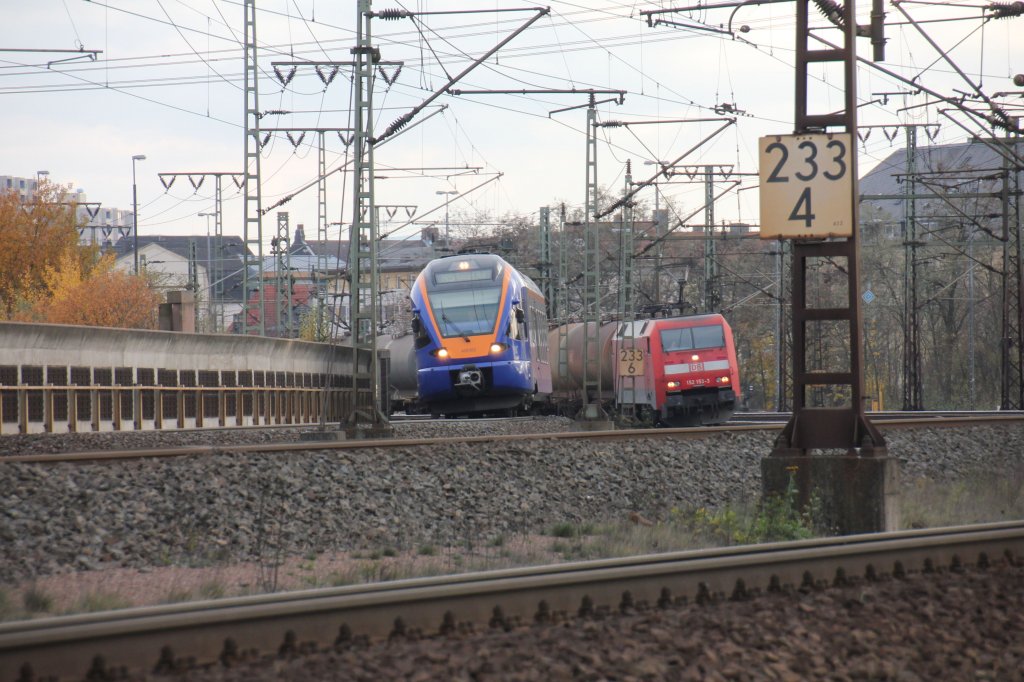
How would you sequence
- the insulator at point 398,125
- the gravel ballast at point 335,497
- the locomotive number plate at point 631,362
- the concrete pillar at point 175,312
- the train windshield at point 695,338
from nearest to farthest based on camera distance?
the gravel ballast at point 335,497 < the insulator at point 398,125 < the train windshield at point 695,338 < the locomotive number plate at point 631,362 < the concrete pillar at point 175,312

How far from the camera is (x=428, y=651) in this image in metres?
6.23

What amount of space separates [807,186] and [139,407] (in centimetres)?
1962

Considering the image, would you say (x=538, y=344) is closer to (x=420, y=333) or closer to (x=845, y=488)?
(x=420, y=333)

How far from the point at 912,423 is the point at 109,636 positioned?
65.8ft

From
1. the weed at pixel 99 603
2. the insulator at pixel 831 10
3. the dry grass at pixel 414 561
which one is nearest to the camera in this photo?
the weed at pixel 99 603

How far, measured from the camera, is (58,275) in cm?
6956

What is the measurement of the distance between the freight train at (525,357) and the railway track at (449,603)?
19.2m

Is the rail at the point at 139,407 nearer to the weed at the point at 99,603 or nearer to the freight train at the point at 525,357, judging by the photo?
the freight train at the point at 525,357

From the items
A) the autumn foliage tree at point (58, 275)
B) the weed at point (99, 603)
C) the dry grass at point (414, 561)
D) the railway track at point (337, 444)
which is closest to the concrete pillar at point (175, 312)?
the railway track at point (337, 444)

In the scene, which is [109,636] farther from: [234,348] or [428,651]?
[234,348]

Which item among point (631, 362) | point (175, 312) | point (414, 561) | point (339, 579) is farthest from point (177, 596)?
point (175, 312)

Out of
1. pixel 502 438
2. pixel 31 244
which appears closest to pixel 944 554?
pixel 502 438

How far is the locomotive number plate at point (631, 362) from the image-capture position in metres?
35.2

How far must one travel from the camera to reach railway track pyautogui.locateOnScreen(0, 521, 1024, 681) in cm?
581
